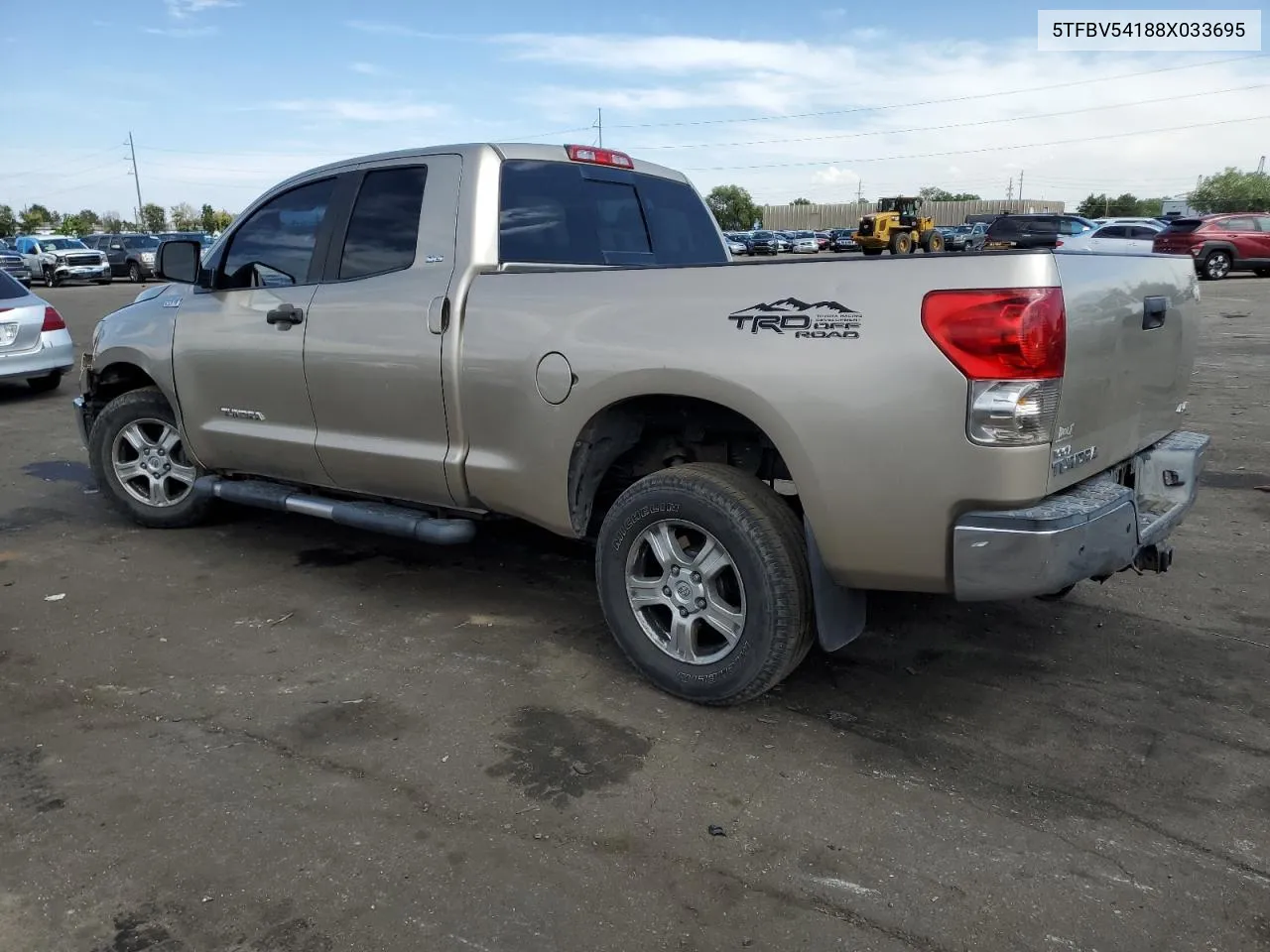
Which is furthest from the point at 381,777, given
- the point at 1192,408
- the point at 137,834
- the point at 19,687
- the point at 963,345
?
the point at 1192,408

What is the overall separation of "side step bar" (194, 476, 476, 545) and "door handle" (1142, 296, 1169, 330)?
8.90 feet

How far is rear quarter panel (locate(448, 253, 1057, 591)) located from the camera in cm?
293

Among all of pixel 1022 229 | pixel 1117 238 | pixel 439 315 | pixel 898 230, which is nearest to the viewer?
pixel 439 315

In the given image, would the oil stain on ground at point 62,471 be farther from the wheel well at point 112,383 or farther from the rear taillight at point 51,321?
the rear taillight at point 51,321

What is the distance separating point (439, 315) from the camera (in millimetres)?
4125

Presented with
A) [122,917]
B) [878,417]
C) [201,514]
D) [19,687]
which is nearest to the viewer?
[122,917]

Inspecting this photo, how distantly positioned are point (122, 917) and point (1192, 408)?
9.41m

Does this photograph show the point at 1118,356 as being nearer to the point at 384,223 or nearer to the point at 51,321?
the point at 384,223

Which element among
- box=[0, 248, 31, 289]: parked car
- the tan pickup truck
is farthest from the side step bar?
box=[0, 248, 31, 289]: parked car

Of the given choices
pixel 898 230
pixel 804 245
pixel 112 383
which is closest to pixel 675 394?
pixel 112 383

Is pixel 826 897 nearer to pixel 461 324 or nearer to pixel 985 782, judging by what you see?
pixel 985 782

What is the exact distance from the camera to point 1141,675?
3.88 m

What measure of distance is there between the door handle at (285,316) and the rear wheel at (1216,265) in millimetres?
26804

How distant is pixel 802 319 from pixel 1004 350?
2.04ft
